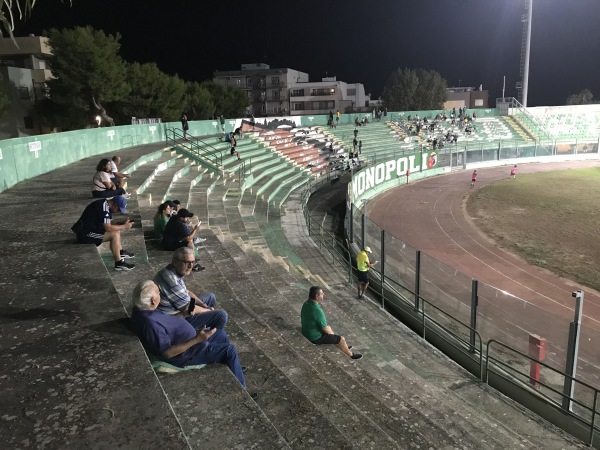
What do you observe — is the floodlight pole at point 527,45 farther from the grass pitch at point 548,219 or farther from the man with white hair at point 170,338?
the man with white hair at point 170,338

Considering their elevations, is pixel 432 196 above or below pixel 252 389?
below

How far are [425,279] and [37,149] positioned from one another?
40.3 feet

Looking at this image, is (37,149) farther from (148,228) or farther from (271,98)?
(271,98)

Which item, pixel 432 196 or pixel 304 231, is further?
pixel 432 196

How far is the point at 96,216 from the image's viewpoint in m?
7.12

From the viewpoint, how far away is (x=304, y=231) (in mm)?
17125

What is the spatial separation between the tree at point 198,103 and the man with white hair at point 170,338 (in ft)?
157

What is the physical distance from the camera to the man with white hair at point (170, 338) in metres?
4.17

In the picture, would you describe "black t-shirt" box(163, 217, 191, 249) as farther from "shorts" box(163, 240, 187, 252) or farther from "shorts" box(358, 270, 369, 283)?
"shorts" box(358, 270, 369, 283)

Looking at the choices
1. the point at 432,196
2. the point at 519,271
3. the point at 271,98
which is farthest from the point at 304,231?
the point at 271,98

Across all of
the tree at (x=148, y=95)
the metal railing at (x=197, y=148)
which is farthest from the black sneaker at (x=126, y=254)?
the tree at (x=148, y=95)

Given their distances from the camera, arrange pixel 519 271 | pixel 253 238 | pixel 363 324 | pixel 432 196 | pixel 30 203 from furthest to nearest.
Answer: pixel 432 196
pixel 519 271
pixel 253 238
pixel 30 203
pixel 363 324

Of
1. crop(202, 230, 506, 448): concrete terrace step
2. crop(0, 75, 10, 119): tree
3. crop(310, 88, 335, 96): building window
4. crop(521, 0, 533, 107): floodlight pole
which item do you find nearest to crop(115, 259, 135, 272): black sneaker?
crop(202, 230, 506, 448): concrete terrace step

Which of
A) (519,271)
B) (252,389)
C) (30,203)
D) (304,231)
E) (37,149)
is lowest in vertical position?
(519,271)
